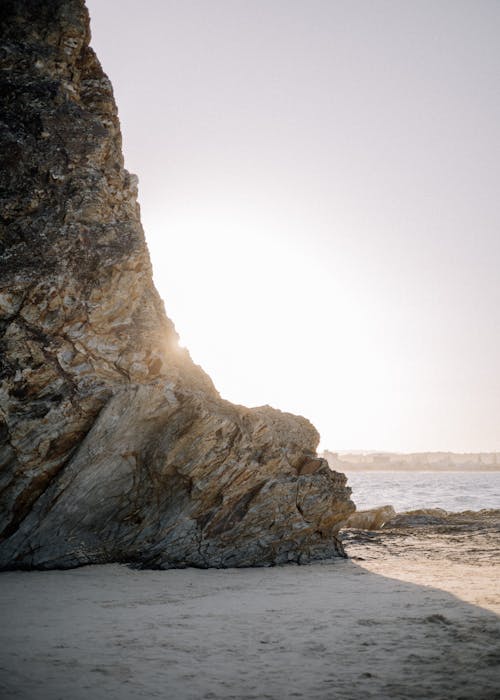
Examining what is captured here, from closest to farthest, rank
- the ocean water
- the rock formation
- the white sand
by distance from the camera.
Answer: the white sand, the rock formation, the ocean water

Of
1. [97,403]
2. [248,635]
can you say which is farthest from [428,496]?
[248,635]

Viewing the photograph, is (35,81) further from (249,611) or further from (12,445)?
(249,611)

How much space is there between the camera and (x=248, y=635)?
6363mm

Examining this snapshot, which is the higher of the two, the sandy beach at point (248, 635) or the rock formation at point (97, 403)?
the rock formation at point (97, 403)

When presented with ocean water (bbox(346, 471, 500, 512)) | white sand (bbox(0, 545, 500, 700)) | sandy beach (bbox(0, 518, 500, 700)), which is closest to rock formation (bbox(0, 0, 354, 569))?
sandy beach (bbox(0, 518, 500, 700))

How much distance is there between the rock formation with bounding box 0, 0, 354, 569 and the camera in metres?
12.0

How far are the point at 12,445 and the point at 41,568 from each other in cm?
317

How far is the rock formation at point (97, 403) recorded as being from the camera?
474 inches

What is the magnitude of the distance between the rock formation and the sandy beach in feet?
5.12

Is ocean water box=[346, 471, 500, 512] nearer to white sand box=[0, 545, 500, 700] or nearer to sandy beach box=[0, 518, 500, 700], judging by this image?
sandy beach box=[0, 518, 500, 700]

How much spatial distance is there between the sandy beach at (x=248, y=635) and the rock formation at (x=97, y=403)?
5.12 feet

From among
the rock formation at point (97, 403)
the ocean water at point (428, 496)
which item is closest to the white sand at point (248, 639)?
the rock formation at point (97, 403)

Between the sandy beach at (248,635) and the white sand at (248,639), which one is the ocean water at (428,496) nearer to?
the sandy beach at (248,635)

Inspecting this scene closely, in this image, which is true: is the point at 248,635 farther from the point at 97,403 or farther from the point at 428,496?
the point at 428,496
